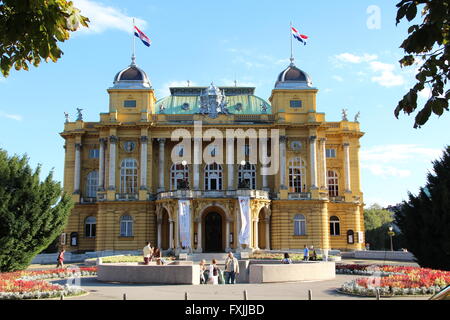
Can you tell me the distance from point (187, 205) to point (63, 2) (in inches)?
1734

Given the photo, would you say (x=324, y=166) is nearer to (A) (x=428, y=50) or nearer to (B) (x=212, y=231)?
(B) (x=212, y=231)

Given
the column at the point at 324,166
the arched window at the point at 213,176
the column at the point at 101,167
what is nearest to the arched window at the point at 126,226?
the column at the point at 101,167

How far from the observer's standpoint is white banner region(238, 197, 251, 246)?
5209 cm

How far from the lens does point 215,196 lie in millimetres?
53656

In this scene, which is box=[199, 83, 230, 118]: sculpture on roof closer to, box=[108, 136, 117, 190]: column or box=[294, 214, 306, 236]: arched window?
box=[108, 136, 117, 190]: column

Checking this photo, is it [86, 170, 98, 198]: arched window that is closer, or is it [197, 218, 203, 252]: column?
[197, 218, 203, 252]: column

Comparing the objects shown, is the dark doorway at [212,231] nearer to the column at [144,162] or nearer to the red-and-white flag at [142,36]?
the column at [144,162]

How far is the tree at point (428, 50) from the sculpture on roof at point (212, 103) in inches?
2010

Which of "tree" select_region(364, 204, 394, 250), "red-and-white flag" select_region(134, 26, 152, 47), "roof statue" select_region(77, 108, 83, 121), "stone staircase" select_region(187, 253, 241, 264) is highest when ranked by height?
"red-and-white flag" select_region(134, 26, 152, 47)

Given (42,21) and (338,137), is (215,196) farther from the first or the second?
(42,21)

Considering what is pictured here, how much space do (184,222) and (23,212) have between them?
2834cm

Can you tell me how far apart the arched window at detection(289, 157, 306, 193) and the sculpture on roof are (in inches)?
391

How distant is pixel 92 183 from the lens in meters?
60.8

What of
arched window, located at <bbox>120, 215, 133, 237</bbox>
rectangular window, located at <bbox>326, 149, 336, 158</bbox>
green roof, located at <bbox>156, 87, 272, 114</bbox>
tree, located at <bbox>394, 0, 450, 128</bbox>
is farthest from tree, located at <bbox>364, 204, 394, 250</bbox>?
tree, located at <bbox>394, 0, 450, 128</bbox>
